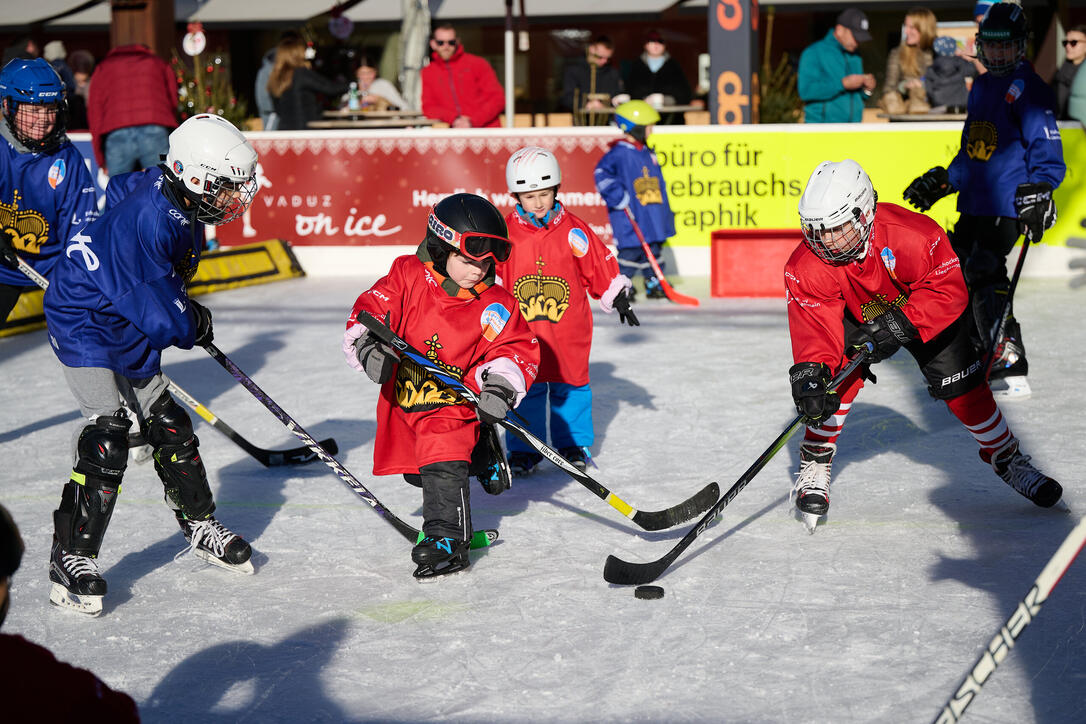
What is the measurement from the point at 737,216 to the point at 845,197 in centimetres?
604

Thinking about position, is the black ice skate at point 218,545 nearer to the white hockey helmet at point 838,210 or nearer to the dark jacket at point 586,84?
the white hockey helmet at point 838,210

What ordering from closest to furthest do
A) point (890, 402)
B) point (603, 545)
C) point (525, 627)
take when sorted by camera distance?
point (525, 627) → point (603, 545) → point (890, 402)

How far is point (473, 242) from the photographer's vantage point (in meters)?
3.38

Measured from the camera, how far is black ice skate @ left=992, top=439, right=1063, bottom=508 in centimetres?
379

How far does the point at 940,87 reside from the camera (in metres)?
9.54

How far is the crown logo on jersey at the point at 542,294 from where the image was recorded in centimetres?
449

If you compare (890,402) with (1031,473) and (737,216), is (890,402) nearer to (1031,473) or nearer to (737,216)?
(1031,473)

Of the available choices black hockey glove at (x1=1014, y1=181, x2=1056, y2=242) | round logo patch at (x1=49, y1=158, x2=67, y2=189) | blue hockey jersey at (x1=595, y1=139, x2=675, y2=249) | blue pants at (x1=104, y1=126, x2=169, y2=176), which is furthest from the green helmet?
round logo patch at (x1=49, y1=158, x2=67, y2=189)

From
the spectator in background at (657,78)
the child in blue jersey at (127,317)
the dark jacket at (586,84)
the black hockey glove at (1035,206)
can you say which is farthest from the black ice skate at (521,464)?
the dark jacket at (586,84)

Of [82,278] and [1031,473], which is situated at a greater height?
[82,278]

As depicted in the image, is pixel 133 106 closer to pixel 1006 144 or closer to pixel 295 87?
pixel 295 87

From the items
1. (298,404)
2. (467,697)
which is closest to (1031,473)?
(467,697)

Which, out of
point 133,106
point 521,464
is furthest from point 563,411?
point 133,106

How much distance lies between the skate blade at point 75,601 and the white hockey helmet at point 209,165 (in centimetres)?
106
